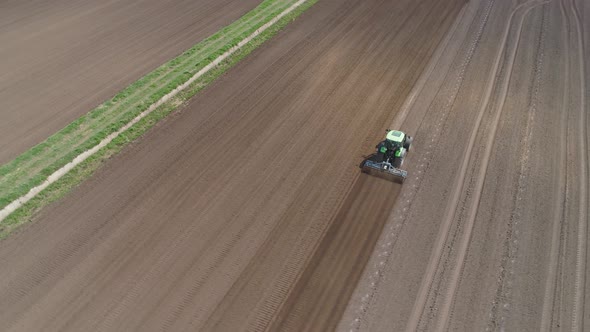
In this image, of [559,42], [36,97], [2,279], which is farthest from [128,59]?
[559,42]

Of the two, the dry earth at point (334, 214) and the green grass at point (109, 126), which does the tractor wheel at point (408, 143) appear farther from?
the green grass at point (109, 126)

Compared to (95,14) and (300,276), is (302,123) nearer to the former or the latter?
(300,276)

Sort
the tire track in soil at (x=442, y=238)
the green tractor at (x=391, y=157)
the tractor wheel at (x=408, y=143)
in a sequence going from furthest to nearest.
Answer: the tractor wheel at (x=408, y=143)
the green tractor at (x=391, y=157)
the tire track in soil at (x=442, y=238)

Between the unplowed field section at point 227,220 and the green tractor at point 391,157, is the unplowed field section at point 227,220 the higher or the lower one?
the lower one

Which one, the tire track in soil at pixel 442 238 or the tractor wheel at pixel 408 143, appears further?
the tractor wheel at pixel 408 143

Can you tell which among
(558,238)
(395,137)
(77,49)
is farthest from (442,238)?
(77,49)

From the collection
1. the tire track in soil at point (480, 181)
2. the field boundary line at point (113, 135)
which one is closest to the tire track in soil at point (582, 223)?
the tire track in soil at point (480, 181)
